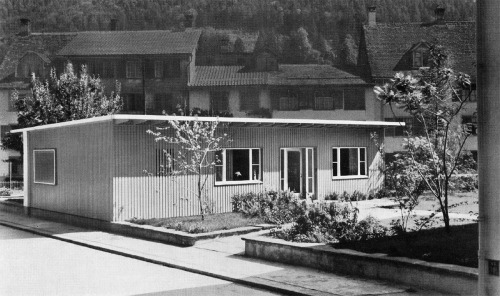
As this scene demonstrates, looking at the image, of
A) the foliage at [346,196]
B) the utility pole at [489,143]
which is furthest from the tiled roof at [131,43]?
the utility pole at [489,143]

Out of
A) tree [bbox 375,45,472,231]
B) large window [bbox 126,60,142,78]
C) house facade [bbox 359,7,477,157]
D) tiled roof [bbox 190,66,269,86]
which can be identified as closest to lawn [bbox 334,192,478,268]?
tree [bbox 375,45,472,231]

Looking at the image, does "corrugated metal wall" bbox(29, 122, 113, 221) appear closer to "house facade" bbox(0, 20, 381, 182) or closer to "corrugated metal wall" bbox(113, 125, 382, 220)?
"corrugated metal wall" bbox(113, 125, 382, 220)

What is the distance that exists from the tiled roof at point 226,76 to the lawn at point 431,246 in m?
37.4

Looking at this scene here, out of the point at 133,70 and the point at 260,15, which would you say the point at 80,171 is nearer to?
the point at 133,70

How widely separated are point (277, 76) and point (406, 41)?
10606 mm

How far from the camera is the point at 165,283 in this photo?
425 inches

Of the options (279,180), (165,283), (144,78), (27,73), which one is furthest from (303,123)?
(27,73)

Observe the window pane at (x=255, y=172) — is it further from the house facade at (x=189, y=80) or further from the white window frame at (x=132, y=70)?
the white window frame at (x=132, y=70)

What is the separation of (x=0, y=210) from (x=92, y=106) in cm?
801

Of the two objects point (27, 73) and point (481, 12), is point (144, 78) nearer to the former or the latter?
point (27, 73)

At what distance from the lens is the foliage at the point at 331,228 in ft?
42.0

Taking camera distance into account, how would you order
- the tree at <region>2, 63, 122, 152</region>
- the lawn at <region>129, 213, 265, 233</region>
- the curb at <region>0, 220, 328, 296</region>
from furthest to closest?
the tree at <region>2, 63, 122, 152</region>, the lawn at <region>129, 213, 265, 233</region>, the curb at <region>0, 220, 328, 296</region>

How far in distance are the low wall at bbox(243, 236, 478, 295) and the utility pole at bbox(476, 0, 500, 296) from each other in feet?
13.9

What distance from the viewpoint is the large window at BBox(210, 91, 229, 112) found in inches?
1956
